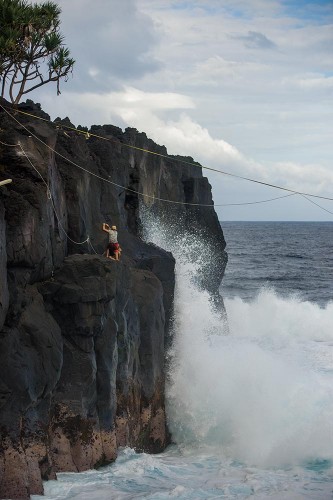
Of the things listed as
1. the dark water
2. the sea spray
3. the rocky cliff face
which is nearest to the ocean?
the sea spray

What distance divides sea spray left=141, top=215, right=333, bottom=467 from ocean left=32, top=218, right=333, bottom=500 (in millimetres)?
35

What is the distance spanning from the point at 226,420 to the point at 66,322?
7.87 metres

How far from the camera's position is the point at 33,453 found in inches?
699

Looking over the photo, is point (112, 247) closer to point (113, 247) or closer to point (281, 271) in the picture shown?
point (113, 247)

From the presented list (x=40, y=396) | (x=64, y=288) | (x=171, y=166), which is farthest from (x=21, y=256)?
(x=171, y=166)

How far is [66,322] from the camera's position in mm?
19625

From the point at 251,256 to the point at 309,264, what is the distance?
11.5m

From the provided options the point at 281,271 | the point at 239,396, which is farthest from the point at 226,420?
the point at 281,271

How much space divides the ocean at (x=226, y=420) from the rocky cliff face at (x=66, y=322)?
867 mm

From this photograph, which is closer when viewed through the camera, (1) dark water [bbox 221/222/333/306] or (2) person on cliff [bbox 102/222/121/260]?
(2) person on cliff [bbox 102/222/121/260]

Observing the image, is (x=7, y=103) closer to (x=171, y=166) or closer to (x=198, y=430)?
(x=198, y=430)

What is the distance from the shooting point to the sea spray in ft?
75.5

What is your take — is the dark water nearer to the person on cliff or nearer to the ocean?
the ocean

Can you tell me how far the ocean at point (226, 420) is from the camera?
1917cm
